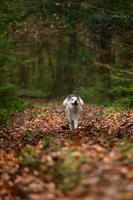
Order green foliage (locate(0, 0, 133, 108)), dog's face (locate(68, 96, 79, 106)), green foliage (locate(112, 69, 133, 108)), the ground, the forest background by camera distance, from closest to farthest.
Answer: the ground, dog's face (locate(68, 96, 79, 106)), green foliage (locate(112, 69, 133, 108)), the forest background, green foliage (locate(0, 0, 133, 108))

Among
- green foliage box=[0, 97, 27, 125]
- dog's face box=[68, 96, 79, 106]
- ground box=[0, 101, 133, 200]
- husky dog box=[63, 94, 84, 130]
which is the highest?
ground box=[0, 101, 133, 200]

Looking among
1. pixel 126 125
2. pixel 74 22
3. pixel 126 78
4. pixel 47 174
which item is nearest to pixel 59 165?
pixel 47 174

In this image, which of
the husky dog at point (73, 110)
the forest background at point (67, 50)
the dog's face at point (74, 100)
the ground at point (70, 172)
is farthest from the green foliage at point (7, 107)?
the ground at point (70, 172)

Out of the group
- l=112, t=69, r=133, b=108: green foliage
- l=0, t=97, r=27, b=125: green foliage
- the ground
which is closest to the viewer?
the ground

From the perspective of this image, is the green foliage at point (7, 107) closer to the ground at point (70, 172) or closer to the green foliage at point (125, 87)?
the green foliage at point (125, 87)

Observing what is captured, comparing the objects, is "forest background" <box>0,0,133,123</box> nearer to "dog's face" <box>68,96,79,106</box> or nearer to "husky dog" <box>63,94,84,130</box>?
"husky dog" <box>63,94,84,130</box>

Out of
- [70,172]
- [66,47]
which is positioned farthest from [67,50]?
[70,172]

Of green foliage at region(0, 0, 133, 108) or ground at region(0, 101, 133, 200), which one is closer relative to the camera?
ground at region(0, 101, 133, 200)

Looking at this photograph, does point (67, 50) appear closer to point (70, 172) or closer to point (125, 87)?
point (125, 87)

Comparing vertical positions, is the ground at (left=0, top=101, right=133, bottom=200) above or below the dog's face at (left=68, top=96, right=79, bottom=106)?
above

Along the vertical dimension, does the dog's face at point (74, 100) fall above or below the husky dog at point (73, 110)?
above

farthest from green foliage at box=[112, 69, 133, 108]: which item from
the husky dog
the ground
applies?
the ground

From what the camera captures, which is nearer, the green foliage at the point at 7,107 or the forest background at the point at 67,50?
the green foliage at the point at 7,107

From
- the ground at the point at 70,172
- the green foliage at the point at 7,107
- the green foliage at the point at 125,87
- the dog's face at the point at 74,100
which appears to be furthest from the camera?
the green foliage at the point at 125,87
